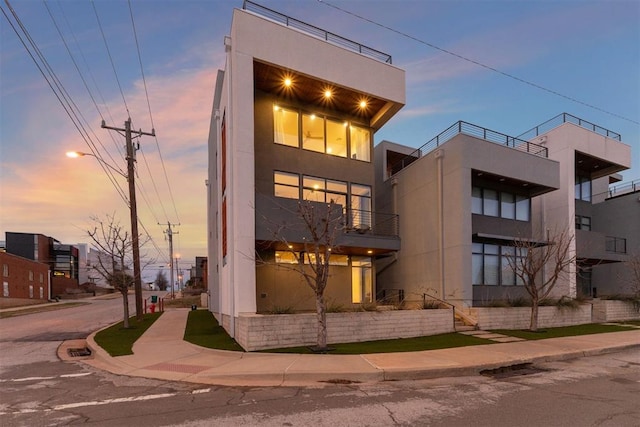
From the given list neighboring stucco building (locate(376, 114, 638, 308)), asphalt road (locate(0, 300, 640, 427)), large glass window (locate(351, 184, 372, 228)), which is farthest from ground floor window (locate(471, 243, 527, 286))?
asphalt road (locate(0, 300, 640, 427))

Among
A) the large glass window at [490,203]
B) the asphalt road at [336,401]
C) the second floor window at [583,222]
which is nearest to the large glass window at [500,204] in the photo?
the large glass window at [490,203]

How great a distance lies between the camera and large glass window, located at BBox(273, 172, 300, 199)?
16.4 meters

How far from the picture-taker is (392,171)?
2477 centimetres

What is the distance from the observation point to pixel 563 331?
15.7m

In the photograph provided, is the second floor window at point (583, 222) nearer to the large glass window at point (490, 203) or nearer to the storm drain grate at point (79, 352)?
the large glass window at point (490, 203)

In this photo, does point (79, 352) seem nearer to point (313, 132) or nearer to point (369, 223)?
point (313, 132)

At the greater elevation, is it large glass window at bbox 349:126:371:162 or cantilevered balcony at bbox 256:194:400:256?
large glass window at bbox 349:126:371:162

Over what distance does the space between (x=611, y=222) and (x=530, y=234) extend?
1055 cm

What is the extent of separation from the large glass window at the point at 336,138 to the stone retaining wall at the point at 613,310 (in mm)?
14930

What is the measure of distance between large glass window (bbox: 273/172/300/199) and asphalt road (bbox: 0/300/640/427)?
30.5 feet

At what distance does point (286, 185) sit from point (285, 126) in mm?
2703

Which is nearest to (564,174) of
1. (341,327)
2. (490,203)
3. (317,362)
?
(490,203)

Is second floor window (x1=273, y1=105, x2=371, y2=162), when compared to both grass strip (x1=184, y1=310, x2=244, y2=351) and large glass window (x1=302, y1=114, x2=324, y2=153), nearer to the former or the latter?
large glass window (x1=302, y1=114, x2=324, y2=153)

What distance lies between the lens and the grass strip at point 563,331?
46.9 feet
